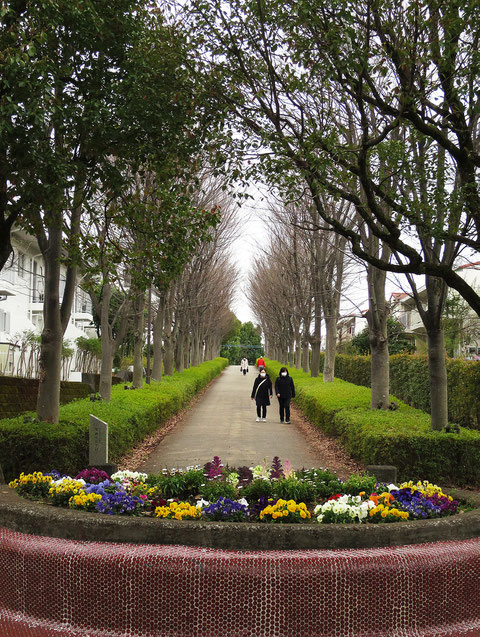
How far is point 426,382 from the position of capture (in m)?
15.8

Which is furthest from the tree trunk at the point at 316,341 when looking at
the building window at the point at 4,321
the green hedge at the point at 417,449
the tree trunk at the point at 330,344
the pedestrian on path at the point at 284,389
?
the building window at the point at 4,321

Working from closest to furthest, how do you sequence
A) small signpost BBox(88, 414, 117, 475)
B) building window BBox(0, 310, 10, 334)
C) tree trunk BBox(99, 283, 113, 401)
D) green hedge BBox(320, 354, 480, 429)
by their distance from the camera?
small signpost BBox(88, 414, 117, 475), green hedge BBox(320, 354, 480, 429), tree trunk BBox(99, 283, 113, 401), building window BBox(0, 310, 10, 334)

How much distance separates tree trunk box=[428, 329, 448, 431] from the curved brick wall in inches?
223

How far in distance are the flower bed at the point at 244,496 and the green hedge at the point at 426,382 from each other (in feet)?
24.2

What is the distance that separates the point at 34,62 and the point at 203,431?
10.2m

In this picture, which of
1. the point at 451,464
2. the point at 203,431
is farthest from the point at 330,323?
the point at 451,464

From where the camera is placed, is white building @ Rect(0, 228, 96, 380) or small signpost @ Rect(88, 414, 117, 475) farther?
white building @ Rect(0, 228, 96, 380)

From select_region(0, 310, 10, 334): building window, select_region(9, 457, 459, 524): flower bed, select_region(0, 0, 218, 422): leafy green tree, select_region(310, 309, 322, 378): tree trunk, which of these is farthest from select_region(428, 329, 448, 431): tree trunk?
select_region(0, 310, 10, 334): building window

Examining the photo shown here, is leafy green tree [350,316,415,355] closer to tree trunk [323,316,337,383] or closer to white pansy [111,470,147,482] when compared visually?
tree trunk [323,316,337,383]

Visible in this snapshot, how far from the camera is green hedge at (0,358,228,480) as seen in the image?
7.89 metres

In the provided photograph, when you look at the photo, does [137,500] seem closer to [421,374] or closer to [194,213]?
[194,213]

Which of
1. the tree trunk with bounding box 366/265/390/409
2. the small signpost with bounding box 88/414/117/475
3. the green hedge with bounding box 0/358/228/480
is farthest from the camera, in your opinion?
the tree trunk with bounding box 366/265/390/409

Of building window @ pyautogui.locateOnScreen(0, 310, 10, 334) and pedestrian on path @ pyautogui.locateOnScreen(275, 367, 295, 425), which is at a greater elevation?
building window @ pyautogui.locateOnScreen(0, 310, 10, 334)

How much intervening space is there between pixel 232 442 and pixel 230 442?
0.04 metres
